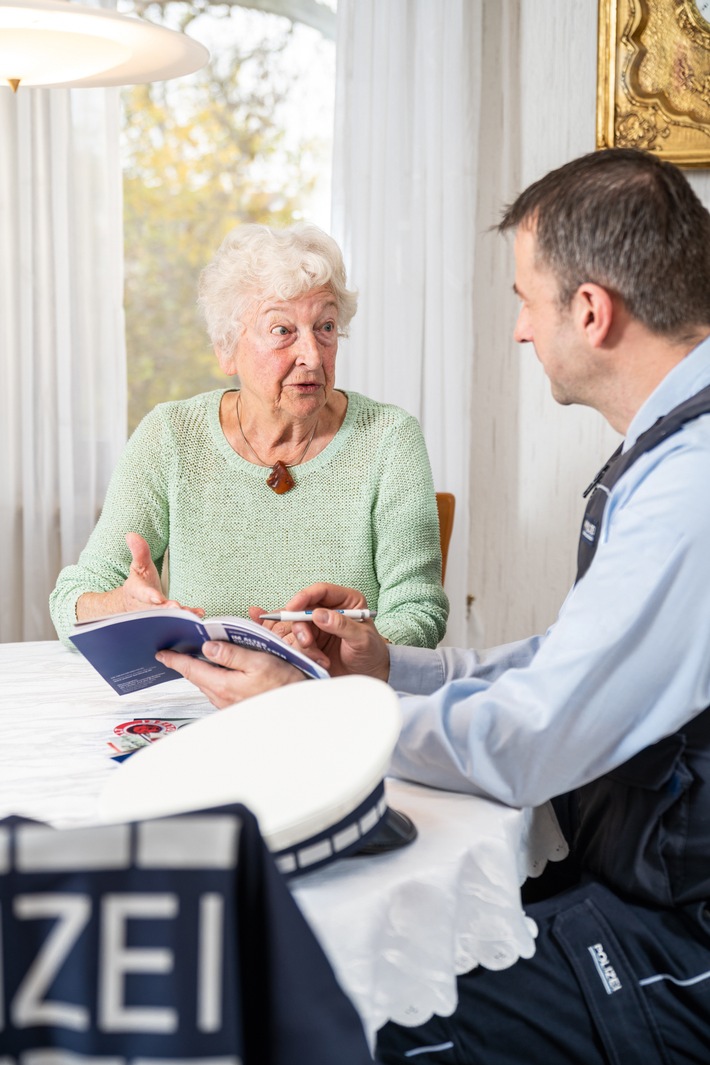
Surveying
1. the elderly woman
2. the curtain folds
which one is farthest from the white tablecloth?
the curtain folds

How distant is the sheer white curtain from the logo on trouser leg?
2.26m

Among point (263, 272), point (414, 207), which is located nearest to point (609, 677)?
point (263, 272)

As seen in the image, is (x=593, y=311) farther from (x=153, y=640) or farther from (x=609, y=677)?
(x=153, y=640)

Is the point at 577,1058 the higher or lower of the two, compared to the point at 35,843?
lower

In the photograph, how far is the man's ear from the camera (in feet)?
4.25

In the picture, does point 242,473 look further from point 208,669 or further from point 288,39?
point 288,39

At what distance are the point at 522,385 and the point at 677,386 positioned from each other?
2.05 meters

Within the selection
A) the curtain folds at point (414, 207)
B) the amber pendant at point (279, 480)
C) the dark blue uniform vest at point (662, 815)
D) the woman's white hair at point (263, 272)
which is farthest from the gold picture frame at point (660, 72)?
the dark blue uniform vest at point (662, 815)

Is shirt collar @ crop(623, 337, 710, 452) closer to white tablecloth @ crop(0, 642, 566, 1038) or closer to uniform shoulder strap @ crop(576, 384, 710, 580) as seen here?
uniform shoulder strap @ crop(576, 384, 710, 580)

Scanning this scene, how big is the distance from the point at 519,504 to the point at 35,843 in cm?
292

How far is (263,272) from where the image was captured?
2055mm

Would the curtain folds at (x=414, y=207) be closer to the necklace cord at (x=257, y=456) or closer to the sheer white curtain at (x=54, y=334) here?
the sheer white curtain at (x=54, y=334)

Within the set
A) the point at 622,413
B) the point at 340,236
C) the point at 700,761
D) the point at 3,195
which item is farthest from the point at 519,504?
the point at 700,761

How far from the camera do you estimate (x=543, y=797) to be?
1089mm
